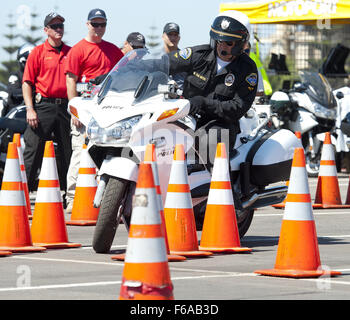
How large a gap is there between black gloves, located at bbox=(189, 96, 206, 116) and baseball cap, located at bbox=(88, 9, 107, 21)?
409 centimetres

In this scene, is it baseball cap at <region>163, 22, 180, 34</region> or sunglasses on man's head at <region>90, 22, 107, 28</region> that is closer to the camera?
sunglasses on man's head at <region>90, 22, 107, 28</region>

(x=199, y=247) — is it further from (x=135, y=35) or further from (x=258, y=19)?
(x=258, y=19)

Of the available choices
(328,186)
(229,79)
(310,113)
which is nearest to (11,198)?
(229,79)

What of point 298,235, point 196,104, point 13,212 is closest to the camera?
point 298,235

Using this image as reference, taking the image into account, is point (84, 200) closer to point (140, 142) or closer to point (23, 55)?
point (140, 142)

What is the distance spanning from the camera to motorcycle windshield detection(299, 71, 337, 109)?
1998 centimetres

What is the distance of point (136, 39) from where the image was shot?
46.2ft

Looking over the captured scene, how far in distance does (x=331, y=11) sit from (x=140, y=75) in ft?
48.6

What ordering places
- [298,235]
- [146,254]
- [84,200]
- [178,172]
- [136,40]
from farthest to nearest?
[136,40] → [84,200] → [178,172] → [298,235] → [146,254]

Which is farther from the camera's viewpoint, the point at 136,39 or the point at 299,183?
the point at 136,39

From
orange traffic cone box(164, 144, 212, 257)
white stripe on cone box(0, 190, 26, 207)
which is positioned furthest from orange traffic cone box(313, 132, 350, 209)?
white stripe on cone box(0, 190, 26, 207)

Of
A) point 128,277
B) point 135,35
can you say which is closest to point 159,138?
point 128,277

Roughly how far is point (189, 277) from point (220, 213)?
1580 millimetres

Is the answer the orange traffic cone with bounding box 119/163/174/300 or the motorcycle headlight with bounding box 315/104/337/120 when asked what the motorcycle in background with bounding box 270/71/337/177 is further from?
the orange traffic cone with bounding box 119/163/174/300
